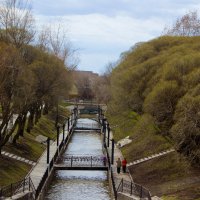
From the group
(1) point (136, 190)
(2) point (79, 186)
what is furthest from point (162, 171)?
(2) point (79, 186)

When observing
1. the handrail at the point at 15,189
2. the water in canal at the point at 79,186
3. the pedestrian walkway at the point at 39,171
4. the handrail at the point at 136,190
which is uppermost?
the handrail at the point at 15,189

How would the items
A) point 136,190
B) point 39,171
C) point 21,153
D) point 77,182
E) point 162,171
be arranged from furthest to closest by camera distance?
point 21,153
point 77,182
point 39,171
point 162,171
point 136,190

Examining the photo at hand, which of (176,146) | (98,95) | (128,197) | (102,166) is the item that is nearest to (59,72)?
(102,166)

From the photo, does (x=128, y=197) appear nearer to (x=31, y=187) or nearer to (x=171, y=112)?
(x=31, y=187)

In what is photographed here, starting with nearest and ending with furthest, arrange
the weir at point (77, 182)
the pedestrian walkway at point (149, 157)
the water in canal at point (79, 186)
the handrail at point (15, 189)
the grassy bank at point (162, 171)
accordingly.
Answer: the handrail at point (15, 189)
the weir at point (77, 182)
the grassy bank at point (162, 171)
the water in canal at point (79, 186)
the pedestrian walkway at point (149, 157)

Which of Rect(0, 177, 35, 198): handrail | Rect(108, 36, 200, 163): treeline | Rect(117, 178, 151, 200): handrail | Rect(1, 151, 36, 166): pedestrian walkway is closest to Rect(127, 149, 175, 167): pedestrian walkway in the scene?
Rect(108, 36, 200, 163): treeline

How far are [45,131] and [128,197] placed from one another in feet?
114

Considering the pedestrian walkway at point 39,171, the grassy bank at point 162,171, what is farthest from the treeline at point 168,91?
the pedestrian walkway at point 39,171

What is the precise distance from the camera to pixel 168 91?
108 ft

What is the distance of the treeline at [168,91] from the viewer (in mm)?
28047

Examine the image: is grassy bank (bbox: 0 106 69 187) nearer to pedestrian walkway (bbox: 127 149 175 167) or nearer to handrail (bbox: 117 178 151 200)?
handrail (bbox: 117 178 151 200)

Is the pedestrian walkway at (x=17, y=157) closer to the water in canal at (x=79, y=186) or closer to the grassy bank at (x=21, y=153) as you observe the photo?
the grassy bank at (x=21, y=153)

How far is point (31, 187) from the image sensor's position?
25.8 meters

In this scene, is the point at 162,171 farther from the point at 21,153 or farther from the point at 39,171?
the point at 21,153
